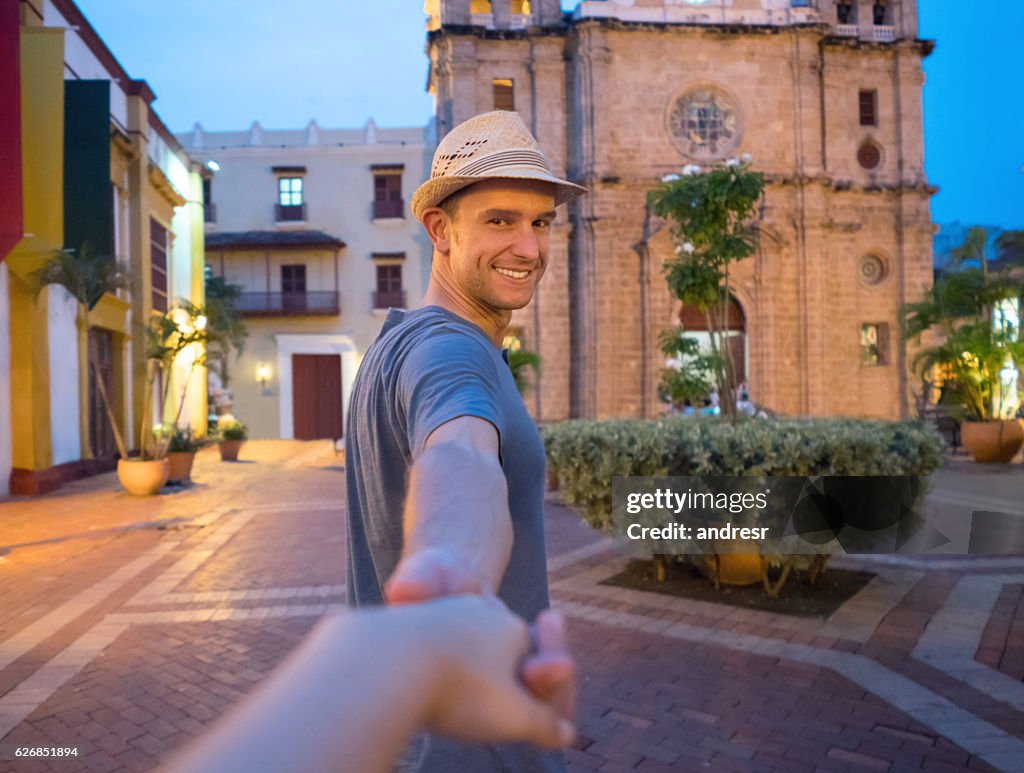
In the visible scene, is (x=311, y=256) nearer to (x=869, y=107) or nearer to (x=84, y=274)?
(x=84, y=274)

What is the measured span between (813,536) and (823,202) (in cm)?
2243

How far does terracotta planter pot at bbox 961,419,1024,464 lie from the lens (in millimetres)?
14398

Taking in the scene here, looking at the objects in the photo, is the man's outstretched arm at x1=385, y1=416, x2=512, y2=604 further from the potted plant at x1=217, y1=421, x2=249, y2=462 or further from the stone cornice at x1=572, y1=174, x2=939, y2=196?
the stone cornice at x1=572, y1=174, x2=939, y2=196

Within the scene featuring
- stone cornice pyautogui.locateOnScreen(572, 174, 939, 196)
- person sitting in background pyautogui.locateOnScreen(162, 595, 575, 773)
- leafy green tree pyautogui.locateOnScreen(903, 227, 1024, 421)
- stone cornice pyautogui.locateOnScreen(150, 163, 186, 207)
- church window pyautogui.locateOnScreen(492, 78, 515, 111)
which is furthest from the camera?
church window pyautogui.locateOnScreen(492, 78, 515, 111)

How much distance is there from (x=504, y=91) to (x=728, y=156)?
Answer: 7.68 m

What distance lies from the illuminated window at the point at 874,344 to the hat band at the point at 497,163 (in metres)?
27.3

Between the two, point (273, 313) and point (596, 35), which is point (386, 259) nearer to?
point (273, 313)

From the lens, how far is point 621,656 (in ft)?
15.6

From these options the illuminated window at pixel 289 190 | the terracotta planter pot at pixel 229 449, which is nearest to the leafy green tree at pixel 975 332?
the terracotta planter pot at pixel 229 449

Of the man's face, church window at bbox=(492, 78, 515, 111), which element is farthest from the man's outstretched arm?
church window at bbox=(492, 78, 515, 111)

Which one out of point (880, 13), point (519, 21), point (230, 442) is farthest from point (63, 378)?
point (880, 13)

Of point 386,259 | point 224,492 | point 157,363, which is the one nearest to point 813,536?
point 224,492

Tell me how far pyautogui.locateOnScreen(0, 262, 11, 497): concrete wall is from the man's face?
1283 centimetres

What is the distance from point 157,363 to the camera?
1417 cm
